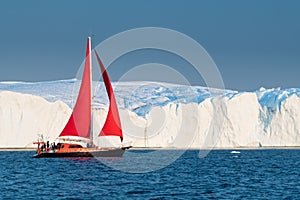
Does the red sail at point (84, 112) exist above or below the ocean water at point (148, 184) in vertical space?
above

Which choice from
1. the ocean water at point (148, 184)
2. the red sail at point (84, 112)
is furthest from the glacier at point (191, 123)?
the ocean water at point (148, 184)

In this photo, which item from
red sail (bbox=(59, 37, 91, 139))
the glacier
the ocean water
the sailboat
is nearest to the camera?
the ocean water

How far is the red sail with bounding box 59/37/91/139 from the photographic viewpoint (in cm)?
8006

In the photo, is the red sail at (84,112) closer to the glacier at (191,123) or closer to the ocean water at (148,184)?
the ocean water at (148,184)

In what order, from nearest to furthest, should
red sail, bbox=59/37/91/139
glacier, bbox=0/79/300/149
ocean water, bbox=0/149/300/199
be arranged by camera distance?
1. ocean water, bbox=0/149/300/199
2. red sail, bbox=59/37/91/139
3. glacier, bbox=0/79/300/149

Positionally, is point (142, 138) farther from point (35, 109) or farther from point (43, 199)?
point (43, 199)

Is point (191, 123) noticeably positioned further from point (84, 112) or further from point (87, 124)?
point (87, 124)

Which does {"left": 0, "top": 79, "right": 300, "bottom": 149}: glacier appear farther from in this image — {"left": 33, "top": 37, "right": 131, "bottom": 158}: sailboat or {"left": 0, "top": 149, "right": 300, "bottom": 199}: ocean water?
{"left": 0, "top": 149, "right": 300, "bottom": 199}: ocean water

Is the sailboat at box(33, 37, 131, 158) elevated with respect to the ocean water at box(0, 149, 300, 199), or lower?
elevated

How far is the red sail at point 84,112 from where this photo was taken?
263 feet

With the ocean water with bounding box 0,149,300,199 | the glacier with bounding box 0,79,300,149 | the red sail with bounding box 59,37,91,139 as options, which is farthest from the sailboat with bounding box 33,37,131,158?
the glacier with bounding box 0,79,300,149

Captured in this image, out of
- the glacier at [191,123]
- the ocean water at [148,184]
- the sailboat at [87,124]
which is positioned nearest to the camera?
the ocean water at [148,184]

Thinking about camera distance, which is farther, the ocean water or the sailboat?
the sailboat

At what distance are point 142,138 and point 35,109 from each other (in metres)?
23.6
